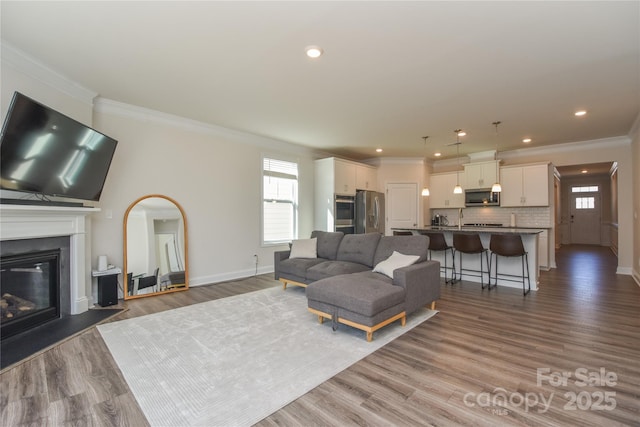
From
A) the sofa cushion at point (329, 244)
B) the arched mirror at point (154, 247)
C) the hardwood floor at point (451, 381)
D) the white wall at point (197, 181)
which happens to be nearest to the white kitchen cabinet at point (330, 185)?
the white wall at point (197, 181)

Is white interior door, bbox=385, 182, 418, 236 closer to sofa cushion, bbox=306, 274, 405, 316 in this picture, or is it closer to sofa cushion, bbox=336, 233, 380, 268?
sofa cushion, bbox=336, 233, 380, 268

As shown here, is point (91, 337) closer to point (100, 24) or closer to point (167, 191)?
point (167, 191)

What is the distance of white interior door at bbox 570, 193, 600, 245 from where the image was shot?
10.9 meters

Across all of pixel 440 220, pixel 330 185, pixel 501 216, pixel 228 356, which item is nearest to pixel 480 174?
pixel 501 216

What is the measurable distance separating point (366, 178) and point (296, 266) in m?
3.77

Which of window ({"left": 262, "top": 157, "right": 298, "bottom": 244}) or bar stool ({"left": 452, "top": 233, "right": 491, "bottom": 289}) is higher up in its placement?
window ({"left": 262, "top": 157, "right": 298, "bottom": 244})

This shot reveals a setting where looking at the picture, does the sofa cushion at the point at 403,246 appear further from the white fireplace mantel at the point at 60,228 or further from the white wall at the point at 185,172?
the white fireplace mantel at the point at 60,228

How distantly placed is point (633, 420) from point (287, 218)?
544 centimetres

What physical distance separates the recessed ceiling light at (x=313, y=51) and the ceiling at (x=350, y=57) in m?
0.05

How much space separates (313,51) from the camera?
8.93ft

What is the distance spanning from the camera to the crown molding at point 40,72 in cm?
276

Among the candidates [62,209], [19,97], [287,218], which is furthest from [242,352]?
[287,218]

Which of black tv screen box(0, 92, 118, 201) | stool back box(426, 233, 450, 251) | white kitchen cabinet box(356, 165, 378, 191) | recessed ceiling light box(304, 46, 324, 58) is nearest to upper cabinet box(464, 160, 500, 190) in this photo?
white kitchen cabinet box(356, 165, 378, 191)

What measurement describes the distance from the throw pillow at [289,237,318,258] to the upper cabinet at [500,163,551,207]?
15.5ft
